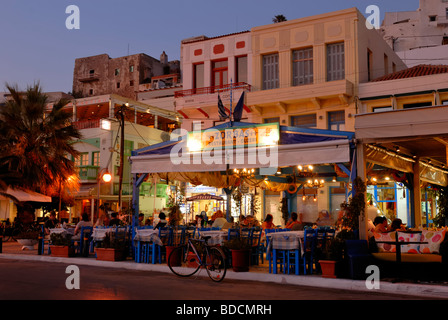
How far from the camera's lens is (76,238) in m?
15.8

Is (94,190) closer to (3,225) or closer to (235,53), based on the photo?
(3,225)

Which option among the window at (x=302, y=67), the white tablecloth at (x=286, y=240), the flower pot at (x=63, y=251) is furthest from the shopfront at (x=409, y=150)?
the flower pot at (x=63, y=251)

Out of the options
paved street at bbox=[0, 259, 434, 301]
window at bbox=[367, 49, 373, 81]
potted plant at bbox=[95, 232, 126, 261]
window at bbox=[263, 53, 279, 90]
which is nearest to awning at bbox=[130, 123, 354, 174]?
potted plant at bbox=[95, 232, 126, 261]

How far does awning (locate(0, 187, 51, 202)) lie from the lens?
22562 mm

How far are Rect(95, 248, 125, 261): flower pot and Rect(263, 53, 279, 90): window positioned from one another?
14.7 metres

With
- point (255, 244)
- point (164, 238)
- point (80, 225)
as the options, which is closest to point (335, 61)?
point (255, 244)

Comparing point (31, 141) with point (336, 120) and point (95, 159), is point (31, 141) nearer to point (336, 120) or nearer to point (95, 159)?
point (95, 159)

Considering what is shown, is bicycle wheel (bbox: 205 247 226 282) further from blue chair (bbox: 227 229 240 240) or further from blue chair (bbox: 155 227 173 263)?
blue chair (bbox: 155 227 173 263)

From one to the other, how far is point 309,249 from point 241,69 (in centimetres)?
1766

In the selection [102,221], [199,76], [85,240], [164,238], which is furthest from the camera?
[199,76]

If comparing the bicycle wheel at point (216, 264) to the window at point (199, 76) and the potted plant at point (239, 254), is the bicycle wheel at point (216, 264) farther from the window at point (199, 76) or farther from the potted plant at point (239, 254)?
the window at point (199, 76)

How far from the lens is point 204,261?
10773 mm

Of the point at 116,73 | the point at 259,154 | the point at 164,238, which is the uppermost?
the point at 116,73

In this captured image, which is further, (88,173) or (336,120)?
(88,173)
